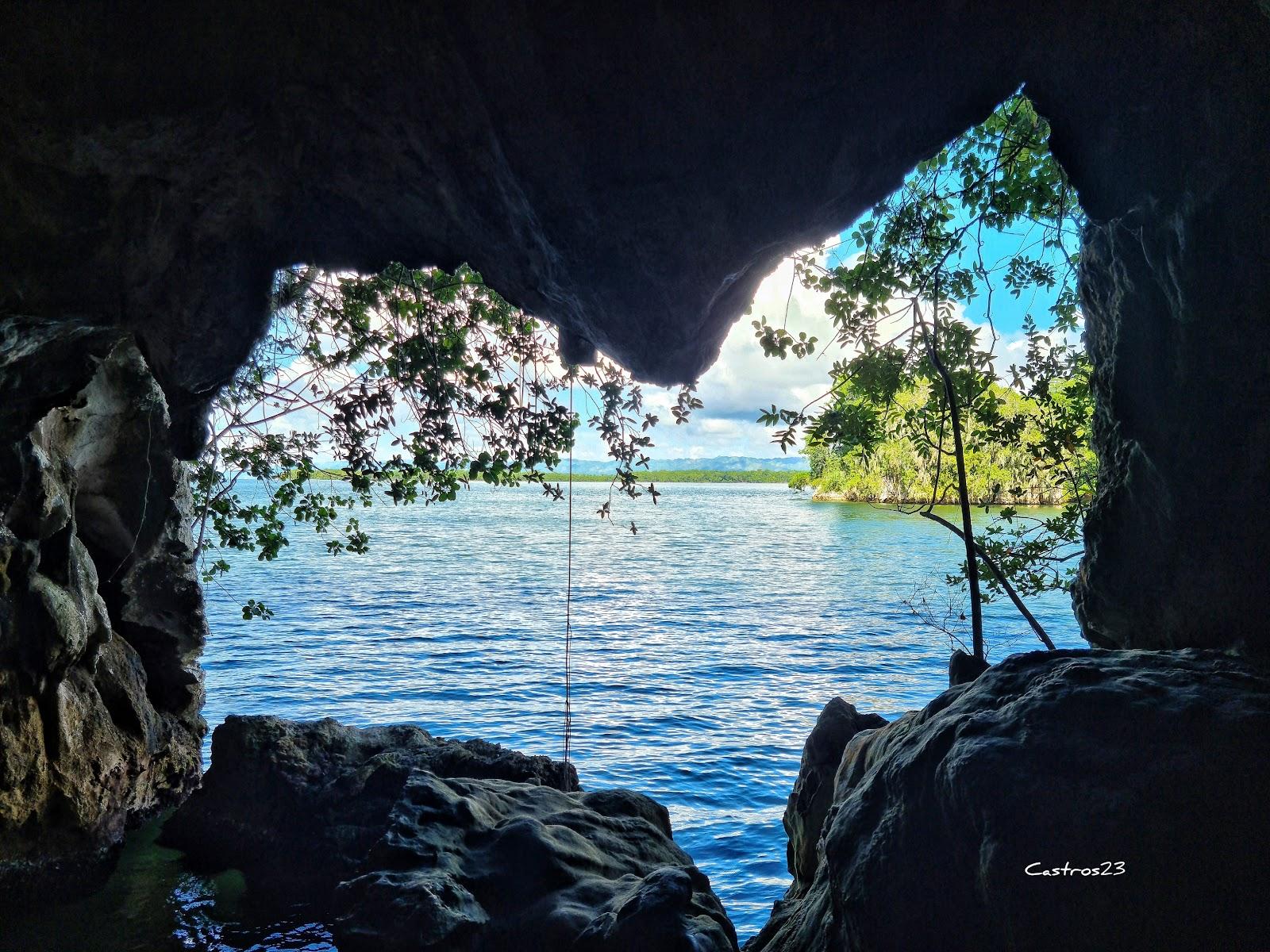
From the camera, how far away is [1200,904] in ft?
10.6

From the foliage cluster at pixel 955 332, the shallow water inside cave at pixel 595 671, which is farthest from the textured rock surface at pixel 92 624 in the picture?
the foliage cluster at pixel 955 332

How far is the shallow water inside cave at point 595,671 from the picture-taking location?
7.23m

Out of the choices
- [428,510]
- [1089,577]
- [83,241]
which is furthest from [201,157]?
[428,510]

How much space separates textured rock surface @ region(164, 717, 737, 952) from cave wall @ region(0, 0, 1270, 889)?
1655 millimetres

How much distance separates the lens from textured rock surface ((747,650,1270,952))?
3266 mm

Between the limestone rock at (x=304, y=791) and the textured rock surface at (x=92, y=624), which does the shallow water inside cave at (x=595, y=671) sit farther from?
the textured rock surface at (x=92, y=624)

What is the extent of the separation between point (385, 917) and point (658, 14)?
18.3ft

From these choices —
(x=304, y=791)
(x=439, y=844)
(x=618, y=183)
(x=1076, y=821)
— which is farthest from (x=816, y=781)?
(x=618, y=183)

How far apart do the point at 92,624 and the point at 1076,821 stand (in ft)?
26.5

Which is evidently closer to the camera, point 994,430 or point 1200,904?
point 1200,904

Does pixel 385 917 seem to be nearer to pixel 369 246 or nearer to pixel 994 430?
pixel 369 246

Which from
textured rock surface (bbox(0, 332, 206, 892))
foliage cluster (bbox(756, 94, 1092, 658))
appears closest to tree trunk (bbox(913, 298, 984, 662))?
foliage cluster (bbox(756, 94, 1092, 658))

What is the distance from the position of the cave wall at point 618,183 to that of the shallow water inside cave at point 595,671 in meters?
1.89

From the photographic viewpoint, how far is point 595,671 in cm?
1722
